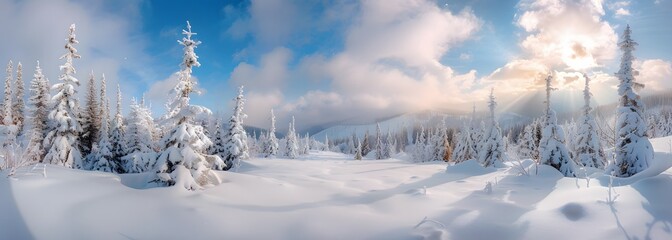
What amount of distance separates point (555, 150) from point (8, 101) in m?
82.3

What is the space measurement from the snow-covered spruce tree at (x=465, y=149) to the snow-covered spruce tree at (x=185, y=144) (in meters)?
41.3

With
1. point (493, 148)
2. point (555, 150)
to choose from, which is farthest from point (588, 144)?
point (555, 150)

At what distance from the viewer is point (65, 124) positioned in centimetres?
2475

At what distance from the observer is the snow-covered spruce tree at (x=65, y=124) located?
77.2 ft

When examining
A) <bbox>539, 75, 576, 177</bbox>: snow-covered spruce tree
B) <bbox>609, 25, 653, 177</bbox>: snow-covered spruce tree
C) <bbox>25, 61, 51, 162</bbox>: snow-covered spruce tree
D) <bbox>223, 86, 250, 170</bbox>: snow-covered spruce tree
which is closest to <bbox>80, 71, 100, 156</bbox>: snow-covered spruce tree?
<bbox>25, 61, 51, 162</bbox>: snow-covered spruce tree

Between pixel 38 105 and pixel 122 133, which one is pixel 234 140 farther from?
pixel 38 105

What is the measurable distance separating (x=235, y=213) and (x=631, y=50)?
62.2ft

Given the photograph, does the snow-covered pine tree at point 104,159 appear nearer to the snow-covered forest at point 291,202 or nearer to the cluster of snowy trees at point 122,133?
the cluster of snowy trees at point 122,133

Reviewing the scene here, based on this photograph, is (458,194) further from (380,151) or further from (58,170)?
(380,151)

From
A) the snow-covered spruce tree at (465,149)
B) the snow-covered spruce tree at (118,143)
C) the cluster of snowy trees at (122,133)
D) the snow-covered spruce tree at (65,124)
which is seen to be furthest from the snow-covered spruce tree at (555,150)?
the snow-covered spruce tree at (118,143)

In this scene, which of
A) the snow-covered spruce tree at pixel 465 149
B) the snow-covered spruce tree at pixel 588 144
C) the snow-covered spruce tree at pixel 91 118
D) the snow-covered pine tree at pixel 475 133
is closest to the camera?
the snow-covered spruce tree at pixel 588 144

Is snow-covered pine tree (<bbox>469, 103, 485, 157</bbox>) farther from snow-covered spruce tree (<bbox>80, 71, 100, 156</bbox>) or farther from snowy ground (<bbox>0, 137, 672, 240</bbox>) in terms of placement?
snow-covered spruce tree (<bbox>80, 71, 100, 156</bbox>)

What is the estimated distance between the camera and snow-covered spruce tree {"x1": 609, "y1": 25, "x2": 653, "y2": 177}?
15.0m

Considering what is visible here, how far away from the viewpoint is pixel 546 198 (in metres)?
11.1
